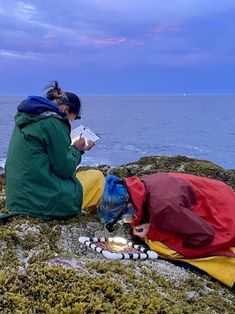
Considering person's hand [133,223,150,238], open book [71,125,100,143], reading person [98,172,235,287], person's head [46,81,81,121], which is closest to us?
reading person [98,172,235,287]

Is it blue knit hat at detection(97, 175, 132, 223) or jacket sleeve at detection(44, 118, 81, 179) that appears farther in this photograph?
jacket sleeve at detection(44, 118, 81, 179)

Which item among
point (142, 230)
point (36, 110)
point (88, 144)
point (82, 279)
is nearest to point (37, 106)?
point (36, 110)

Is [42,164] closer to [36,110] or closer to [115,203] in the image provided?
[36,110]

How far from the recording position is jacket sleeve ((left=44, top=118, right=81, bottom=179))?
7.00 m

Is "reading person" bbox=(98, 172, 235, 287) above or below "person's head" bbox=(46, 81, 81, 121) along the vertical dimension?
below

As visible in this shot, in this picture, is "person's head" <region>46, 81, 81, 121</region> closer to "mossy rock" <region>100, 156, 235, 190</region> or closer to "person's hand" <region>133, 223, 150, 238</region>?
"person's hand" <region>133, 223, 150, 238</region>

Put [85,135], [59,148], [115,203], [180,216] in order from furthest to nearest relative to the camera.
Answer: [85,135] < [59,148] < [115,203] < [180,216]

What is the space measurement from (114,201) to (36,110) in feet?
5.71

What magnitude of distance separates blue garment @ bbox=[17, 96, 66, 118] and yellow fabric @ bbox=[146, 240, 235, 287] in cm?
245

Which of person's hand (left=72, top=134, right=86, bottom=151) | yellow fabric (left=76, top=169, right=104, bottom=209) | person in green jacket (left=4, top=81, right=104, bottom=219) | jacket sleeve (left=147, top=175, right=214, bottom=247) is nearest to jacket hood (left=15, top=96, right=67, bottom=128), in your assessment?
person in green jacket (left=4, top=81, right=104, bottom=219)

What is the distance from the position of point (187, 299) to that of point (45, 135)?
3.06 m

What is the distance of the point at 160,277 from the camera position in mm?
5809

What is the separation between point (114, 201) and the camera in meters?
6.75

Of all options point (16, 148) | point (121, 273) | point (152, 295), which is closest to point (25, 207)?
point (16, 148)
